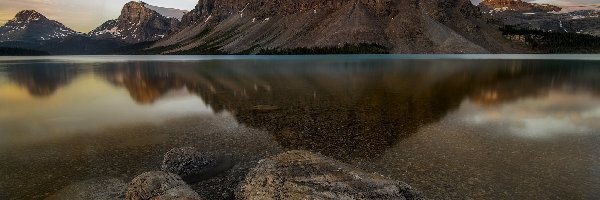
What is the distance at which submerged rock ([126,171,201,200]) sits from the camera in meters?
13.8

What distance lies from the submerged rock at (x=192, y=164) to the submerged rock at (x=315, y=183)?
15.3ft

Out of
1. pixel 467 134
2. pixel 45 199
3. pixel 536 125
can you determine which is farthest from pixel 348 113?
pixel 45 199

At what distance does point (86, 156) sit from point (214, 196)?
34.2 ft

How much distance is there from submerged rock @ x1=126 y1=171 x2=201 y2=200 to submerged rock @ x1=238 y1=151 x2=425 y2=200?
2.06 m

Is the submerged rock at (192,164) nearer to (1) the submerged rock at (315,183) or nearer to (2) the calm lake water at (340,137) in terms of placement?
(2) the calm lake water at (340,137)

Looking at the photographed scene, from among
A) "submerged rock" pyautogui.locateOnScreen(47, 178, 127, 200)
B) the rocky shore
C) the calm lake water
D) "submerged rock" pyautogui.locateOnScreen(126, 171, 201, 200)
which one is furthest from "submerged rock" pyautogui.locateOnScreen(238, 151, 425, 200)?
"submerged rock" pyautogui.locateOnScreen(47, 178, 127, 200)

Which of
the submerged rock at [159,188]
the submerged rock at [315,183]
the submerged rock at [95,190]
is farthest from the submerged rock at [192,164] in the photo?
the submerged rock at [315,183]

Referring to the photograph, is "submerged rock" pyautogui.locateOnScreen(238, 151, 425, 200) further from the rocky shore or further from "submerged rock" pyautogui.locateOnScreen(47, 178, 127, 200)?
"submerged rock" pyautogui.locateOnScreen(47, 178, 127, 200)

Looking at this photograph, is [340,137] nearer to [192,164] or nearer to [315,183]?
[192,164]

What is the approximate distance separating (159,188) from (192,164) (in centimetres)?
535

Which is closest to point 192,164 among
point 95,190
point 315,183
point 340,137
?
point 95,190

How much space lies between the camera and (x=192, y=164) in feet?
64.7

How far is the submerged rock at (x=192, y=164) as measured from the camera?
62.8 feet

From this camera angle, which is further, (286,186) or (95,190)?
(95,190)
